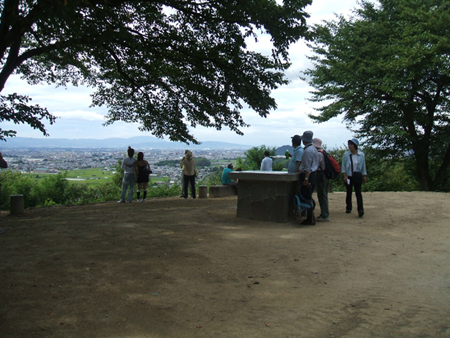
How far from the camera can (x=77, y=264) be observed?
4.92 meters

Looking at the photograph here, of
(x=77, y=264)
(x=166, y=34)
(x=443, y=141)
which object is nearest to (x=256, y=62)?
(x=166, y=34)

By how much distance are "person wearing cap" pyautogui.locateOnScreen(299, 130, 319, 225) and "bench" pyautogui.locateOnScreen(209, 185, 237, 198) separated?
687 cm

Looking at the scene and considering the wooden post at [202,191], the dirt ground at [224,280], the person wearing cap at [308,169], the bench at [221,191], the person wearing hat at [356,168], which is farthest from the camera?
the bench at [221,191]

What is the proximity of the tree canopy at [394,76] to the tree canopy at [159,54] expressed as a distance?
26.4 feet

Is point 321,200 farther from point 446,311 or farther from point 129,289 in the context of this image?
point 129,289

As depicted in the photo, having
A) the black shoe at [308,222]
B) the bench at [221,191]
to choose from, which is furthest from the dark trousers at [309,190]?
the bench at [221,191]

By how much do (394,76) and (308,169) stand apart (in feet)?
38.3

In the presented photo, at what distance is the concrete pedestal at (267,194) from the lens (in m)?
7.75

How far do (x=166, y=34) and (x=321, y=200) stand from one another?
627 centimetres

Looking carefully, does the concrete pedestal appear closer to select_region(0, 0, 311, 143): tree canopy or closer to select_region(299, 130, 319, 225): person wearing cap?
select_region(299, 130, 319, 225): person wearing cap

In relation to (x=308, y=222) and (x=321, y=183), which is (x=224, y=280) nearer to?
(x=308, y=222)

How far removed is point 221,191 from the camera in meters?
14.5

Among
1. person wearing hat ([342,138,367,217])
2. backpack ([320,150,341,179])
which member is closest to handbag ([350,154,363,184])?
person wearing hat ([342,138,367,217])

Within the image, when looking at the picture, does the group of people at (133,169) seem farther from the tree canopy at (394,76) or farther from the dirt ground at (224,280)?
the tree canopy at (394,76)
